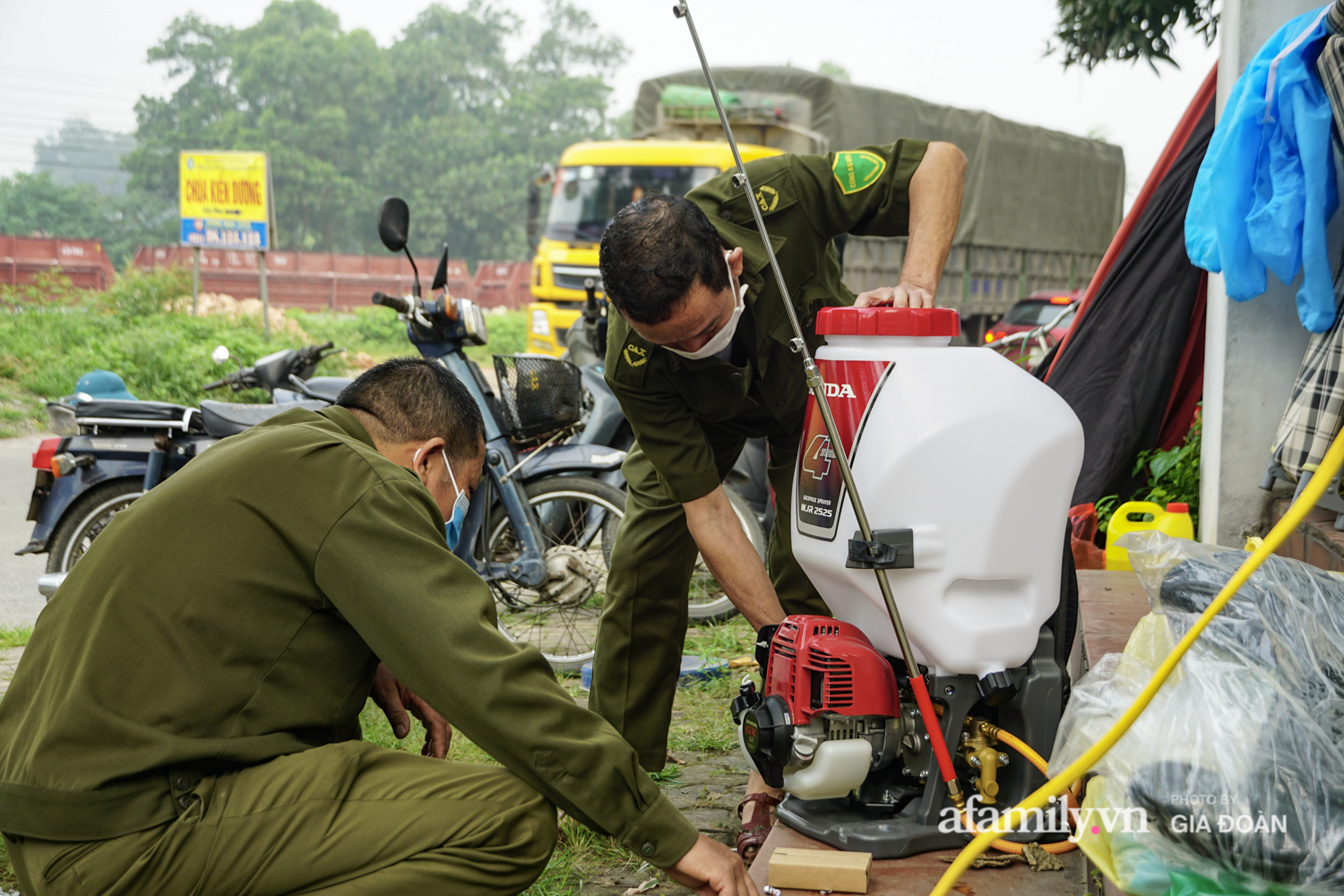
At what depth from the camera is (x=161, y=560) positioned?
1.60 meters

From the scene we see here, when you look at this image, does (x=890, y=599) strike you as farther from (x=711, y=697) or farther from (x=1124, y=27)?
(x=1124, y=27)

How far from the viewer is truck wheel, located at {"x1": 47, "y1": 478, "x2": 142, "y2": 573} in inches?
168

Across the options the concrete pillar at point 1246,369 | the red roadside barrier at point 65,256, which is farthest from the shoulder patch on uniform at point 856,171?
the red roadside barrier at point 65,256

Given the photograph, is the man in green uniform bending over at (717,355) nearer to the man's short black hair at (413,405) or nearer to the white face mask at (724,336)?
the white face mask at (724,336)

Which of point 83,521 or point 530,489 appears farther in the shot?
point 530,489

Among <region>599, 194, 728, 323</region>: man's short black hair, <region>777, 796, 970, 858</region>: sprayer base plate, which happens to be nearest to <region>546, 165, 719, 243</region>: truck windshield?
<region>599, 194, 728, 323</region>: man's short black hair

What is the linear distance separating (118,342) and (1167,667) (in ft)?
40.3

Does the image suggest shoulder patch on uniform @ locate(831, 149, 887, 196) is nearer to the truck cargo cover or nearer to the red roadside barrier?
the truck cargo cover

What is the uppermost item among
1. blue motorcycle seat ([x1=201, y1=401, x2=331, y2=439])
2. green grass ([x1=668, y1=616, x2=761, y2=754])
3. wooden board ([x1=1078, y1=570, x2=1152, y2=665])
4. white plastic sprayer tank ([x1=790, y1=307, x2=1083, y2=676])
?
white plastic sprayer tank ([x1=790, y1=307, x2=1083, y2=676])

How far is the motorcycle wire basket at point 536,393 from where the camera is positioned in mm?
4496

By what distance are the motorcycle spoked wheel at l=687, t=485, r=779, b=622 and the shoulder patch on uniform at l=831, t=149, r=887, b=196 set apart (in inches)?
68.5

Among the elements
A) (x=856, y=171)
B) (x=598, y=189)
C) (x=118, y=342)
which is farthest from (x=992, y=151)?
(x=856, y=171)

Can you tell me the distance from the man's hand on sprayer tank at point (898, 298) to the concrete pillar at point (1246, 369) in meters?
1.49

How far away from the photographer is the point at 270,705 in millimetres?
1668
